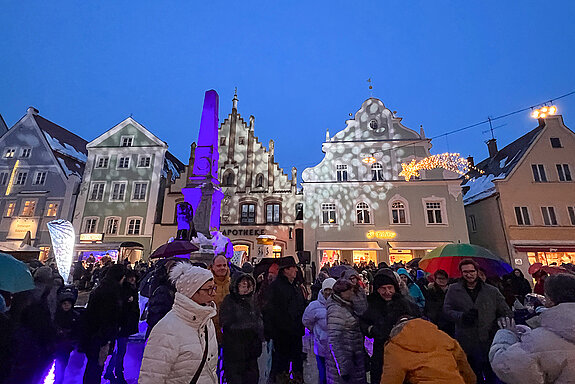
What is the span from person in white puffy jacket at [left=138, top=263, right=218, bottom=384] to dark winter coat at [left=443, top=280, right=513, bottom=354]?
9.63 ft

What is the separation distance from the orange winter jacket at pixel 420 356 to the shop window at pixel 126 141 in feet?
97.5

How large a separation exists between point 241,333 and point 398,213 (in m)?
20.2

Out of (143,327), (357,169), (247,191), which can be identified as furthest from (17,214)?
(357,169)

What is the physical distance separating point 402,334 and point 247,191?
22813 millimetres

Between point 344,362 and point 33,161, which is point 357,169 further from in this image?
point 33,161

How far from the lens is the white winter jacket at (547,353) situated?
190 centimetres

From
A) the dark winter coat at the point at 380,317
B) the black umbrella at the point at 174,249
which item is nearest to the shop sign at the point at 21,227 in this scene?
the black umbrella at the point at 174,249

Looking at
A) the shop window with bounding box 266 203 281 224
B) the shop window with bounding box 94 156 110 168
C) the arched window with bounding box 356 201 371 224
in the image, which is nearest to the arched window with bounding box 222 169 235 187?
the shop window with bounding box 266 203 281 224

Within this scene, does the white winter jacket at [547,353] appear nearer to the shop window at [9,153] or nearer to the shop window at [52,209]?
the shop window at [52,209]

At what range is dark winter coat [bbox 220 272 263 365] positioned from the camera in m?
3.42

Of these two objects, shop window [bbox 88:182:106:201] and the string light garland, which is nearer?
the string light garland

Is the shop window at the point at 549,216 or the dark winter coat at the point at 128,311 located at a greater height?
the shop window at the point at 549,216

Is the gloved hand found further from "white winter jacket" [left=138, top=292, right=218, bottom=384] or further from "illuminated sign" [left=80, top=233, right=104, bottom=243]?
"illuminated sign" [left=80, top=233, right=104, bottom=243]

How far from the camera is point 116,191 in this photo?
2619 cm
